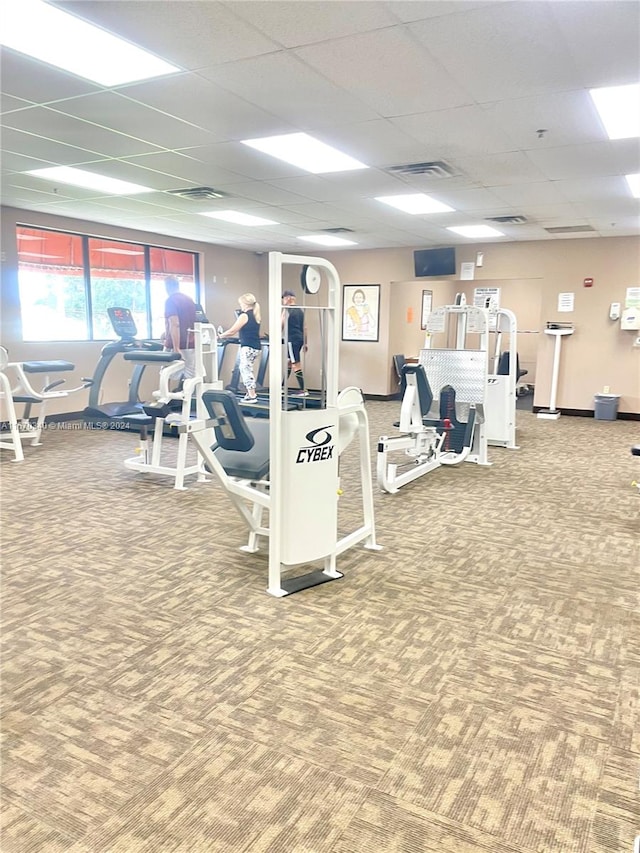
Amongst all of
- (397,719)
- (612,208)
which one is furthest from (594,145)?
(397,719)

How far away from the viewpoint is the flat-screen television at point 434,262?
10000mm

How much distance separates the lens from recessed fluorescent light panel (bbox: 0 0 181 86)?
274cm

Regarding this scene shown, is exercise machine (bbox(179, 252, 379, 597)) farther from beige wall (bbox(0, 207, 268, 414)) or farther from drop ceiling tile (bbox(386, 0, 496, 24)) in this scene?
beige wall (bbox(0, 207, 268, 414))

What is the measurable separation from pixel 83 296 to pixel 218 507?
17.6 feet

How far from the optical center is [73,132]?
4.32 meters

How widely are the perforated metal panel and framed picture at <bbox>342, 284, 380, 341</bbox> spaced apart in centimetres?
475

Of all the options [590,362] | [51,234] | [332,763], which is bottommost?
[332,763]

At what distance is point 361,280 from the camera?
1105cm

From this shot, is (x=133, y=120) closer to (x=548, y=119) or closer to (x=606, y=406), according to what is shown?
(x=548, y=119)

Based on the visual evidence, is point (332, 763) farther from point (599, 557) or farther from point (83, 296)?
point (83, 296)

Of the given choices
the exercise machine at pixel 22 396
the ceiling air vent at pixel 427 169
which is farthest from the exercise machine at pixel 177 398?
the ceiling air vent at pixel 427 169

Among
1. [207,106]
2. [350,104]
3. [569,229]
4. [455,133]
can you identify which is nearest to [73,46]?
[207,106]

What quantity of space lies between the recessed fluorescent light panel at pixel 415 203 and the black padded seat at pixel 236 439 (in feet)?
12.4

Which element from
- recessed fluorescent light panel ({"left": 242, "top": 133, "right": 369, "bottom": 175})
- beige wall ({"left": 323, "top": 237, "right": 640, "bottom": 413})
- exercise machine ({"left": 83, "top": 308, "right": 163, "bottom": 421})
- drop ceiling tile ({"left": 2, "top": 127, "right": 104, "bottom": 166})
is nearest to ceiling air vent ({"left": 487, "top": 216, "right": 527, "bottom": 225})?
beige wall ({"left": 323, "top": 237, "right": 640, "bottom": 413})
